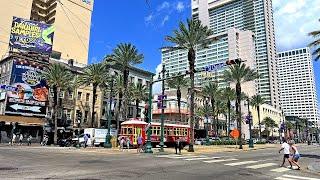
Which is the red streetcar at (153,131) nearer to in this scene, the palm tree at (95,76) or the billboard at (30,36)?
the palm tree at (95,76)

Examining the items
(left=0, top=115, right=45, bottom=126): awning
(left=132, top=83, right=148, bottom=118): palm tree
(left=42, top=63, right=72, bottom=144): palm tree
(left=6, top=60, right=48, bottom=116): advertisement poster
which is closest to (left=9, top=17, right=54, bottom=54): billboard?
(left=6, top=60, right=48, bottom=116): advertisement poster

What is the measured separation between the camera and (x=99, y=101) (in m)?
68.6

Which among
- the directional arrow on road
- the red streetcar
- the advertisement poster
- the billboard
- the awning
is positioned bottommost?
the red streetcar

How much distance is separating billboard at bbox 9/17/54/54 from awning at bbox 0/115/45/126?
13457mm

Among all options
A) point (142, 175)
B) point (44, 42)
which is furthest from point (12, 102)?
point (142, 175)

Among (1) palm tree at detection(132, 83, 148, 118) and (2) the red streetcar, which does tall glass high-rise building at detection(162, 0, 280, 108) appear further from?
(2) the red streetcar

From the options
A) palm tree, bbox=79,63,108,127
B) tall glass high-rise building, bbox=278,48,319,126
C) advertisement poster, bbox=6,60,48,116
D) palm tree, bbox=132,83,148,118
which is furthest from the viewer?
tall glass high-rise building, bbox=278,48,319,126

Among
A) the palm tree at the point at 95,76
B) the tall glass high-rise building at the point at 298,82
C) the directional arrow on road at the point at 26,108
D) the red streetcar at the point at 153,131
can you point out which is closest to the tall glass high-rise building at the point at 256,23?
the tall glass high-rise building at the point at 298,82

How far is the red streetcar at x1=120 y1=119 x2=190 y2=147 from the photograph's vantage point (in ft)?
133

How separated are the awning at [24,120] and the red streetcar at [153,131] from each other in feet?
68.2

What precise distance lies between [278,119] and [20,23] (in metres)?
129

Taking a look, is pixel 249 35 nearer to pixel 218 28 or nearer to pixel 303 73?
pixel 218 28

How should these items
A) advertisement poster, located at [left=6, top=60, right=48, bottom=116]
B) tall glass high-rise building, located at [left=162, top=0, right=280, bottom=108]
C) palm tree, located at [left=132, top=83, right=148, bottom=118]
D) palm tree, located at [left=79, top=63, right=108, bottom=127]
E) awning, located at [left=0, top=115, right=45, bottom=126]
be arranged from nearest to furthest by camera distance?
1. awning, located at [left=0, top=115, right=45, bottom=126]
2. advertisement poster, located at [left=6, top=60, right=48, bottom=116]
3. palm tree, located at [left=79, top=63, right=108, bottom=127]
4. palm tree, located at [left=132, top=83, right=148, bottom=118]
5. tall glass high-rise building, located at [left=162, top=0, right=280, bottom=108]

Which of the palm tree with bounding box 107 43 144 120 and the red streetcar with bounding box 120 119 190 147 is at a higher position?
the palm tree with bounding box 107 43 144 120
